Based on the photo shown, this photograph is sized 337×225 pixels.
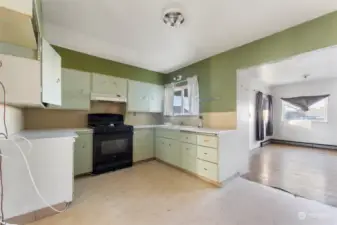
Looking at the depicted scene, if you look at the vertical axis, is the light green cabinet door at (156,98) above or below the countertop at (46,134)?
above

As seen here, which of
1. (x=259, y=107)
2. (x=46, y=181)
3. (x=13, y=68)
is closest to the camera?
(x=13, y=68)

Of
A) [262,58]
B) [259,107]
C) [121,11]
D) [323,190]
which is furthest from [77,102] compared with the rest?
[259,107]

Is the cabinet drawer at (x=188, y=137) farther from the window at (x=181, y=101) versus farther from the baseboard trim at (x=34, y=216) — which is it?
the baseboard trim at (x=34, y=216)

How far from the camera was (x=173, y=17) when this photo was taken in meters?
2.07

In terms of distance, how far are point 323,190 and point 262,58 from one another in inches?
90.1

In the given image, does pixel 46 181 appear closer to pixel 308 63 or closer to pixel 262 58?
pixel 262 58

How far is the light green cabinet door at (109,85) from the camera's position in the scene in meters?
3.43

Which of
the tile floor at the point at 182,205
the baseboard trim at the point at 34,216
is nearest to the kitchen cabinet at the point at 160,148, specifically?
the tile floor at the point at 182,205

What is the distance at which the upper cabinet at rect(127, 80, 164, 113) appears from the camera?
3.98 meters

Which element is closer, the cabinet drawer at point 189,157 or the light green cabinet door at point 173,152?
the cabinet drawer at point 189,157

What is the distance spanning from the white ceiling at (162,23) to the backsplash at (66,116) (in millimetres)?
1240

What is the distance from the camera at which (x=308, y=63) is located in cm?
380

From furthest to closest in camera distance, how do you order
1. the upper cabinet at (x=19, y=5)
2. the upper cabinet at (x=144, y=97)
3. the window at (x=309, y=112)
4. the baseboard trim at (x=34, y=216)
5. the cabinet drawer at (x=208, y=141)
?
the window at (x=309, y=112), the upper cabinet at (x=144, y=97), the cabinet drawer at (x=208, y=141), the baseboard trim at (x=34, y=216), the upper cabinet at (x=19, y=5)

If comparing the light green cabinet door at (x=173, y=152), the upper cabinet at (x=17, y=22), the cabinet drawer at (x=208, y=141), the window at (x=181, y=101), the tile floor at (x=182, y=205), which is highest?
the upper cabinet at (x=17, y=22)
